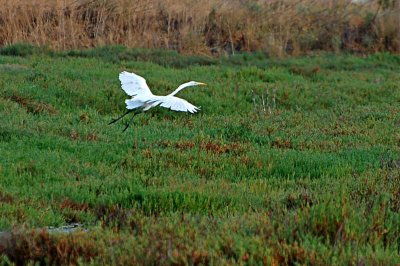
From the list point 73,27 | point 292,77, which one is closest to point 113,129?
point 292,77

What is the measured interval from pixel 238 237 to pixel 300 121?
311 inches

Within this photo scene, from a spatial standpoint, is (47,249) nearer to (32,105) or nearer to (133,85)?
(133,85)

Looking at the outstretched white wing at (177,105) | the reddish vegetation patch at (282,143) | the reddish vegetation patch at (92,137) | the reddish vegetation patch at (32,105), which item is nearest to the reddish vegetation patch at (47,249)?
the outstretched white wing at (177,105)

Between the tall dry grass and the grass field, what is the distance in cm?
167

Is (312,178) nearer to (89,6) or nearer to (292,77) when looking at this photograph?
(292,77)

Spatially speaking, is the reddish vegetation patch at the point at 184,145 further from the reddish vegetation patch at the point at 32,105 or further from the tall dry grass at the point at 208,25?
the tall dry grass at the point at 208,25

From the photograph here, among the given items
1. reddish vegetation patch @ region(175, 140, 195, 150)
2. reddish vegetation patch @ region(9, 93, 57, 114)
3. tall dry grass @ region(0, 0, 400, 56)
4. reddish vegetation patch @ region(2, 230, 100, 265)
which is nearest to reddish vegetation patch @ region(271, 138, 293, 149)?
reddish vegetation patch @ region(175, 140, 195, 150)

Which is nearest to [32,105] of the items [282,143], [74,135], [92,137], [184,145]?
[74,135]

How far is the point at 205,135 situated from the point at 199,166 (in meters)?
2.10

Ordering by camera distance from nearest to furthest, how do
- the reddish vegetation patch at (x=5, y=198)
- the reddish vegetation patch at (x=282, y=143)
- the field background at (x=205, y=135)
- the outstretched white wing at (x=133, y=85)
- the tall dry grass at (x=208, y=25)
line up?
the field background at (x=205, y=135) → the reddish vegetation patch at (x=5, y=198) → the outstretched white wing at (x=133, y=85) → the reddish vegetation patch at (x=282, y=143) → the tall dry grass at (x=208, y=25)

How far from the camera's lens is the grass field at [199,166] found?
547 cm

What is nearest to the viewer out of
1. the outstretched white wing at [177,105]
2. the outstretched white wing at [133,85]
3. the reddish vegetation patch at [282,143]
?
the outstretched white wing at [177,105]

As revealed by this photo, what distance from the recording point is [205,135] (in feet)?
→ 36.8

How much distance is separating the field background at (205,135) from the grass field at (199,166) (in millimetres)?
21
